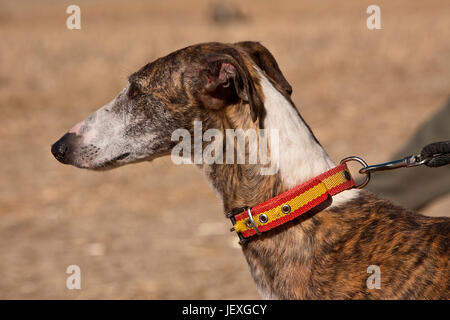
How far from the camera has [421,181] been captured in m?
5.52

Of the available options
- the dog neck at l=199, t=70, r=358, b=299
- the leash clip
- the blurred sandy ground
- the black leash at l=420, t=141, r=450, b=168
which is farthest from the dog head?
the blurred sandy ground

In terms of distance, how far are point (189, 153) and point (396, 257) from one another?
47.3 inches

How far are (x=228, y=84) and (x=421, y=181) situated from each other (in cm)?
294

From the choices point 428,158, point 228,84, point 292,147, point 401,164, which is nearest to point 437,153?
point 428,158

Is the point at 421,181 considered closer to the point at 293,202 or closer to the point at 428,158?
the point at 428,158

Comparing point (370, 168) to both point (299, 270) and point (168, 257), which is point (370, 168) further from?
point (168, 257)

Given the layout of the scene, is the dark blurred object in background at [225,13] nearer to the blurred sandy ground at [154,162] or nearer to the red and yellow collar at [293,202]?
the blurred sandy ground at [154,162]

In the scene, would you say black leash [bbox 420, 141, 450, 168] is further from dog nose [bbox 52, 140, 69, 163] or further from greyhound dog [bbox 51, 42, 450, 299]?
dog nose [bbox 52, 140, 69, 163]

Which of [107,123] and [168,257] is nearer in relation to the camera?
[107,123]

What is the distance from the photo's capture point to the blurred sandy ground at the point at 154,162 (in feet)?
21.6

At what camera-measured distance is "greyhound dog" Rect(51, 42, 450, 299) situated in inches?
120
